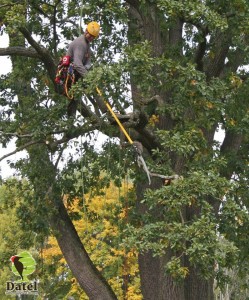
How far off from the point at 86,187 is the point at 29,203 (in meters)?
1.11

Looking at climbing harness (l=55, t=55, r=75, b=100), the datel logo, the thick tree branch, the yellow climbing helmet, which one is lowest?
the datel logo

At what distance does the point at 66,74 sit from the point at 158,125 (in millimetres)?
3348

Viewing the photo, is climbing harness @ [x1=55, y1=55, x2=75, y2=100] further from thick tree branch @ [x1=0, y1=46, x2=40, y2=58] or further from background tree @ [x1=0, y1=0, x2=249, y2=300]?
thick tree branch @ [x1=0, y1=46, x2=40, y2=58]

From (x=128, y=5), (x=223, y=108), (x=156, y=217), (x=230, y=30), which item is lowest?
(x=156, y=217)

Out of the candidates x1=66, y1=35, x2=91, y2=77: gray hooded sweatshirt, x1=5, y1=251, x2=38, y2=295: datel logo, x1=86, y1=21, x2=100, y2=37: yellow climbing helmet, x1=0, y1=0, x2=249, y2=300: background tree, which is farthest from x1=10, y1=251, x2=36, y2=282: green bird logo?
x1=86, y1=21, x2=100, y2=37: yellow climbing helmet

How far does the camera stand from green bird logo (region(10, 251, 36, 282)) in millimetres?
18169

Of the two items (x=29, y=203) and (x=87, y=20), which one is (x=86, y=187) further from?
(x=87, y=20)

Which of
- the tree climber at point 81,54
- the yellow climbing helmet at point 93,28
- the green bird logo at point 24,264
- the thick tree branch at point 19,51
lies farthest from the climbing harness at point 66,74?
the green bird logo at point 24,264

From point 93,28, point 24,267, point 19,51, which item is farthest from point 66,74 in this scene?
point 24,267

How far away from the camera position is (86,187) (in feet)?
57.3

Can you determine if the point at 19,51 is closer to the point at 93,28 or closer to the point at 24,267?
the point at 93,28

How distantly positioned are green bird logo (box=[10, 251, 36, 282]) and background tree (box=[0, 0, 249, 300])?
Result: 1197 mm

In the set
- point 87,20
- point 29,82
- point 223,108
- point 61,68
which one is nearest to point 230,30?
point 223,108

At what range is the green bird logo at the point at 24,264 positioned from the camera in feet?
59.6
